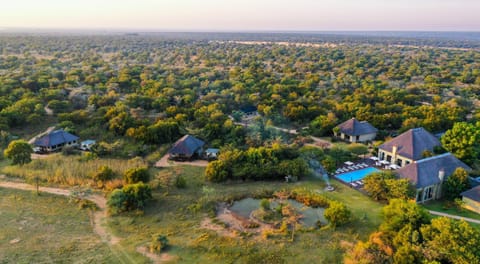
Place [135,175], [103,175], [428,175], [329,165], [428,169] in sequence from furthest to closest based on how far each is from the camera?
[329,165] < [103,175] < [135,175] < [428,169] < [428,175]

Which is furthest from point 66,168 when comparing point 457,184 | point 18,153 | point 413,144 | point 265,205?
point 457,184

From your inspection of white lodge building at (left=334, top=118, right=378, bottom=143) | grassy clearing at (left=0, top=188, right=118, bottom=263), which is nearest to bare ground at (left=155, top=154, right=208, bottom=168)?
grassy clearing at (left=0, top=188, right=118, bottom=263)

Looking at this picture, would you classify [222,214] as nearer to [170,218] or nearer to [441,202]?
[170,218]

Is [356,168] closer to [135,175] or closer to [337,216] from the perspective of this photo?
[337,216]

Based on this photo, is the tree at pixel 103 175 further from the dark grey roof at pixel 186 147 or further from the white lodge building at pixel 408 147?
the white lodge building at pixel 408 147

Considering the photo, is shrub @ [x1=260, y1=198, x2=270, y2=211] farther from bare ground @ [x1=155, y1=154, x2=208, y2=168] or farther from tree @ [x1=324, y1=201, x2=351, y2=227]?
bare ground @ [x1=155, y1=154, x2=208, y2=168]

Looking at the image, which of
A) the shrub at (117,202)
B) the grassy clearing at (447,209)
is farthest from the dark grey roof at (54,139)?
the grassy clearing at (447,209)

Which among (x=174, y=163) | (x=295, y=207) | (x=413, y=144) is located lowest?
(x=295, y=207)
